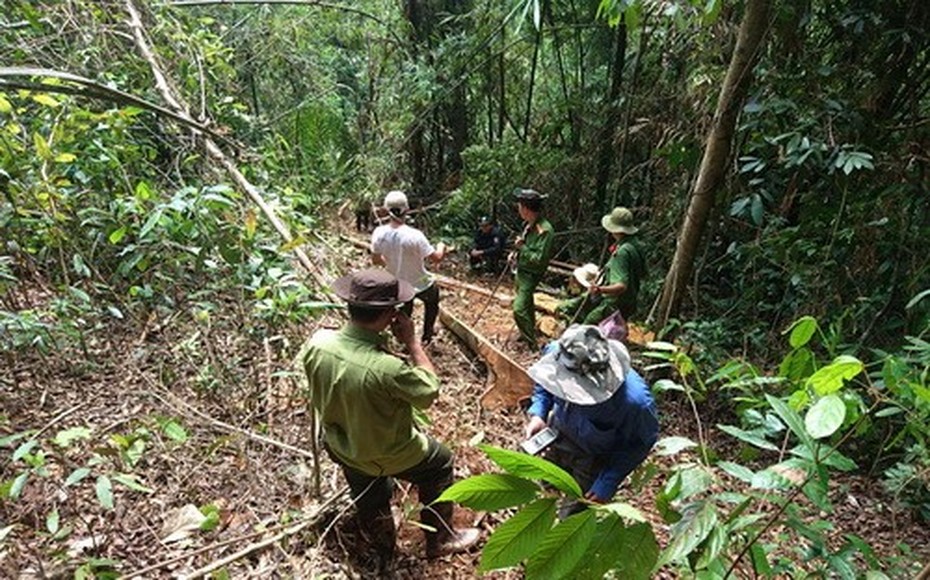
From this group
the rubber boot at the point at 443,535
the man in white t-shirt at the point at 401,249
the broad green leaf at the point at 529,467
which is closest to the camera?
the broad green leaf at the point at 529,467

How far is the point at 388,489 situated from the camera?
9.30ft

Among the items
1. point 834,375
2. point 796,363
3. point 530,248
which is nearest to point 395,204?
point 530,248

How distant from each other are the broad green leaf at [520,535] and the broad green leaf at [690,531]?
270 millimetres

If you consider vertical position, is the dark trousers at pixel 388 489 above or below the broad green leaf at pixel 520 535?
below

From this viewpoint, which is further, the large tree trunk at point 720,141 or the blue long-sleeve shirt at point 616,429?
the large tree trunk at point 720,141

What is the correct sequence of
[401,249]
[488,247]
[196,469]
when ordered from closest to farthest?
[196,469], [401,249], [488,247]

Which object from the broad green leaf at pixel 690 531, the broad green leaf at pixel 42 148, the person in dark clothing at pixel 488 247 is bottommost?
the person in dark clothing at pixel 488 247

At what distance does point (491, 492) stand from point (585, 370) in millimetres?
1662

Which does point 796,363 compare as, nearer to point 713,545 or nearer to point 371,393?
point 713,545

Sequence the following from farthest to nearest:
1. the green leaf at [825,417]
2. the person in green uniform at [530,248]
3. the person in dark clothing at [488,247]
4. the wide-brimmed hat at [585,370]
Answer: the person in dark clothing at [488,247]
the person in green uniform at [530,248]
the wide-brimmed hat at [585,370]
the green leaf at [825,417]

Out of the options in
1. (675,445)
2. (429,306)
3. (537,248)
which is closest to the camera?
(675,445)

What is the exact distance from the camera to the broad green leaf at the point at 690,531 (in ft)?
3.28

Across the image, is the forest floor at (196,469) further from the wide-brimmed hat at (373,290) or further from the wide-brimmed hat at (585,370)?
the wide-brimmed hat at (373,290)

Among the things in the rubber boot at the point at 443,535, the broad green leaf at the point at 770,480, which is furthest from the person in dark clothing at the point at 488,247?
the broad green leaf at the point at 770,480
